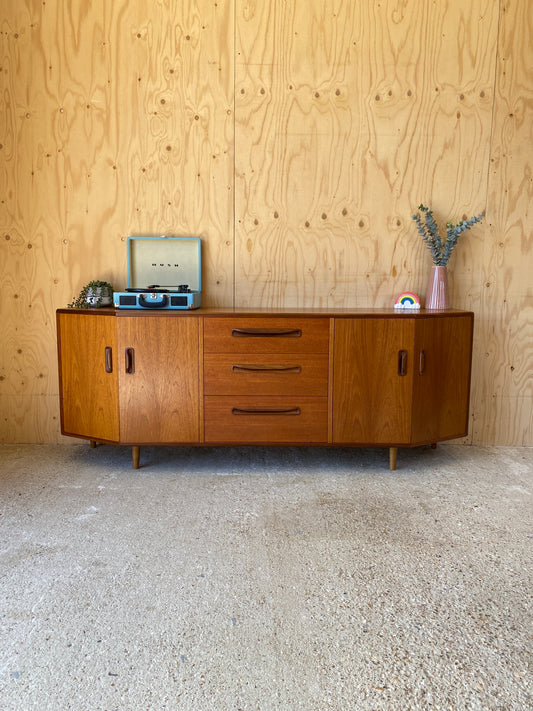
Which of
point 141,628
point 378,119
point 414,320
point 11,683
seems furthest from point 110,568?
point 378,119

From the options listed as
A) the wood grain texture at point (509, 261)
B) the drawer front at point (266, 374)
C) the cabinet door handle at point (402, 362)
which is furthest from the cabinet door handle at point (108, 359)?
the wood grain texture at point (509, 261)

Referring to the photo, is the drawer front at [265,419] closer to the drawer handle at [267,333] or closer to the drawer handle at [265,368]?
the drawer handle at [265,368]

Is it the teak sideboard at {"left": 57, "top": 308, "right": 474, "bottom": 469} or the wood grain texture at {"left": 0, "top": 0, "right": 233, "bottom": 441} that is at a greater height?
the wood grain texture at {"left": 0, "top": 0, "right": 233, "bottom": 441}

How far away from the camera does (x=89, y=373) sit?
2461 millimetres

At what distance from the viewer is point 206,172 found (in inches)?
108

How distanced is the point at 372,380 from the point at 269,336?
20.0 inches

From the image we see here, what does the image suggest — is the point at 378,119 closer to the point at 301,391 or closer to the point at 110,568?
the point at 301,391

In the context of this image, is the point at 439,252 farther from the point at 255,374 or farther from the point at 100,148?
the point at 100,148

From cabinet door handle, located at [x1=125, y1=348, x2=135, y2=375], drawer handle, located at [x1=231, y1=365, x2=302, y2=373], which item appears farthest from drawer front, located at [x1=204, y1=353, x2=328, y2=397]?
cabinet door handle, located at [x1=125, y1=348, x2=135, y2=375]

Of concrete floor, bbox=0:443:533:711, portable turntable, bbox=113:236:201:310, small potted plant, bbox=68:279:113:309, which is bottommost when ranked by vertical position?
concrete floor, bbox=0:443:533:711

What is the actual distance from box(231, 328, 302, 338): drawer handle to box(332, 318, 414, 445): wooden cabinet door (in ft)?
0.62

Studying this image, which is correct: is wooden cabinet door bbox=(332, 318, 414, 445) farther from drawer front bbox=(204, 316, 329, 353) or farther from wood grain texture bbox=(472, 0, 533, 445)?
wood grain texture bbox=(472, 0, 533, 445)

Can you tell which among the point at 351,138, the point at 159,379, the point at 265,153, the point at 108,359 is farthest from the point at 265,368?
the point at 351,138

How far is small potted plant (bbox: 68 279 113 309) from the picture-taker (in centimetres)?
257
